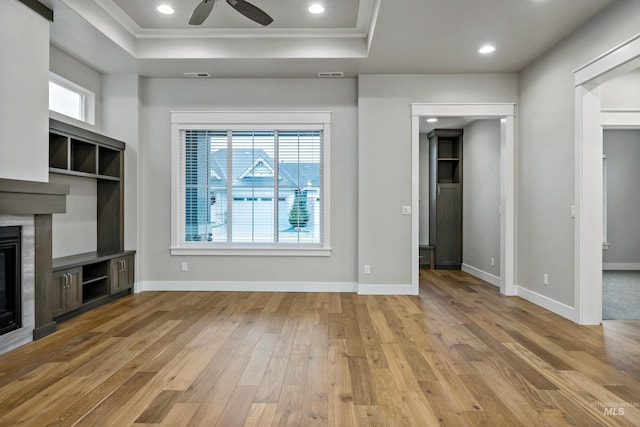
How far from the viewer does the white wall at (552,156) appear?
137 inches

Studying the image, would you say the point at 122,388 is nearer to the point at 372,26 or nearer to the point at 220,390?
the point at 220,390

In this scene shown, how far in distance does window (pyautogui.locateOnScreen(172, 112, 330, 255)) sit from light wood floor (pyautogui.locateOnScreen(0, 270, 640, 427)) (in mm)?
1268

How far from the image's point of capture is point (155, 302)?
14.7 ft

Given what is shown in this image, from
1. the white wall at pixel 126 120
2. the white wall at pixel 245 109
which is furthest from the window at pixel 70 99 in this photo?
the white wall at pixel 245 109

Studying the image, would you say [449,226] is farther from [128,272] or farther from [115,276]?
[115,276]

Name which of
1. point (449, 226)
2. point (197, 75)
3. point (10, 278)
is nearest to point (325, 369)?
point (10, 278)

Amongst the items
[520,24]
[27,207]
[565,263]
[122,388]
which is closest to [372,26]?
[520,24]

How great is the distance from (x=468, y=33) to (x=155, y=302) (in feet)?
15.1

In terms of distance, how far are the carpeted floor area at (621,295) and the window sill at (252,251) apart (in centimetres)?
330

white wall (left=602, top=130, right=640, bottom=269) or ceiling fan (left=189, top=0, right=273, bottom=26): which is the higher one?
ceiling fan (left=189, top=0, right=273, bottom=26)

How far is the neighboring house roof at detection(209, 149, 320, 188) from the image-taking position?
5.16 meters

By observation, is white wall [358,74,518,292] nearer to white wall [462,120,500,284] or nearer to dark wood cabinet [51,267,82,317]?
white wall [462,120,500,284]

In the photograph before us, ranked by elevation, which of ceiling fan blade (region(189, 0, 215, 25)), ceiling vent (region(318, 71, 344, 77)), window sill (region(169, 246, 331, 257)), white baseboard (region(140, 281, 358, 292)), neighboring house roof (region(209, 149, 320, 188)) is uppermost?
ceiling vent (region(318, 71, 344, 77))

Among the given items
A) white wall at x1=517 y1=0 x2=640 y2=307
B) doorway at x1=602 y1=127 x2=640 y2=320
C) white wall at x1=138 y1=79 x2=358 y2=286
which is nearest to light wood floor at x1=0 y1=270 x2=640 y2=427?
white wall at x1=517 y1=0 x2=640 y2=307
